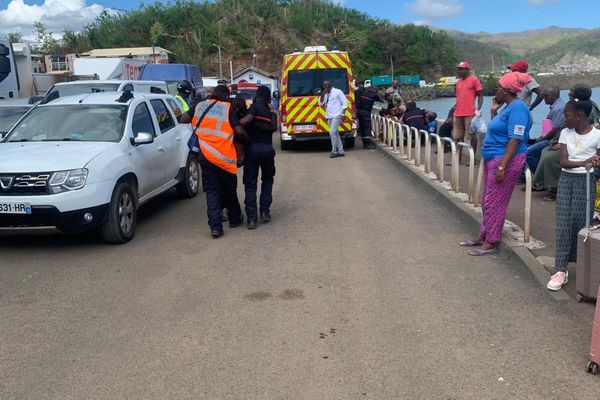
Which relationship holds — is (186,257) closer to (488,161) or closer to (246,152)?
(246,152)

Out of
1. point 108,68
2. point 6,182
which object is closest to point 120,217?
point 6,182

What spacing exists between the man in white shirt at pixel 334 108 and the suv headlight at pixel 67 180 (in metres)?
8.95

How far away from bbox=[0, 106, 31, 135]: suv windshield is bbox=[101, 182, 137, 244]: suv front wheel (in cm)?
432

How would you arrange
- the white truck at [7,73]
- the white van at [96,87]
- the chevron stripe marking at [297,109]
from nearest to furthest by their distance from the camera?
1. the white van at [96,87]
2. the white truck at [7,73]
3. the chevron stripe marking at [297,109]

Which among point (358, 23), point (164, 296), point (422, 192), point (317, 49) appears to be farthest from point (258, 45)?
point (164, 296)

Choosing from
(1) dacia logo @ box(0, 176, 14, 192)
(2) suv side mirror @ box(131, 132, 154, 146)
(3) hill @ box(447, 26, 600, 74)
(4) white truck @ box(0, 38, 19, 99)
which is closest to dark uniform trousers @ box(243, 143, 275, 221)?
(2) suv side mirror @ box(131, 132, 154, 146)

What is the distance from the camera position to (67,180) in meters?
6.40

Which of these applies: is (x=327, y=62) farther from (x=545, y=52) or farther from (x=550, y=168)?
(x=545, y=52)

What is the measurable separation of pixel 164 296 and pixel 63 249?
7.36 ft

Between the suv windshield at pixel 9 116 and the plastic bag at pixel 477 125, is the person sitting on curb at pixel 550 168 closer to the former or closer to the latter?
the plastic bag at pixel 477 125

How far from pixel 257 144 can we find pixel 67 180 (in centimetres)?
241

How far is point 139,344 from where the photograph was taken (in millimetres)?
4336

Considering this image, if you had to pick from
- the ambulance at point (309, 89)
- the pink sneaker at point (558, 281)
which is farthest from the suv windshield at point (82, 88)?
the pink sneaker at point (558, 281)

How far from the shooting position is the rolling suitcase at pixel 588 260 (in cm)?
446
